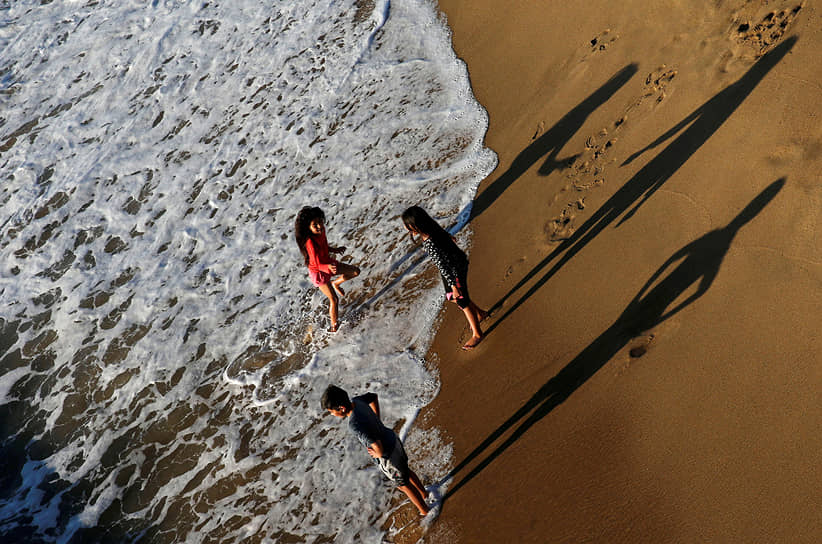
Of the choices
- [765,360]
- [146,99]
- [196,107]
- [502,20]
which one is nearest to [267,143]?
[196,107]

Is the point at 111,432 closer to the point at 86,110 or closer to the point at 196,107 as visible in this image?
the point at 196,107

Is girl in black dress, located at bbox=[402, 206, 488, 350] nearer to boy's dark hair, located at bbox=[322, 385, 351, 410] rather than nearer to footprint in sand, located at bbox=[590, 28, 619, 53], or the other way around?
boy's dark hair, located at bbox=[322, 385, 351, 410]

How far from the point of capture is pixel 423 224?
5723 millimetres

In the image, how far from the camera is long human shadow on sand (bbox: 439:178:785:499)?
17.9ft

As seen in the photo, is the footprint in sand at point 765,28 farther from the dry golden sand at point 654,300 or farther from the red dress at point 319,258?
the red dress at point 319,258

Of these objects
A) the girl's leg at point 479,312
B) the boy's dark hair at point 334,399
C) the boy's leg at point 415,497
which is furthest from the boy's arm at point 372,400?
the girl's leg at point 479,312

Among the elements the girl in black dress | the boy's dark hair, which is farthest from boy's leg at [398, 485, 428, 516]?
the girl in black dress

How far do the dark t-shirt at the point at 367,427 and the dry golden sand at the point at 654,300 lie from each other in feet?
4.10

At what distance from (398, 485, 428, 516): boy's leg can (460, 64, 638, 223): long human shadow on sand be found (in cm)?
376

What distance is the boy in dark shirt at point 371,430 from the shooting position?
4733mm

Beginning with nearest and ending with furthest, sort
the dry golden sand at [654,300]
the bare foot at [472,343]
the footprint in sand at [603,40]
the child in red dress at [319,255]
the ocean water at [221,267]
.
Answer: the dry golden sand at [654,300]
the bare foot at [472,343]
the ocean water at [221,267]
the child in red dress at [319,255]
the footprint in sand at [603,40]

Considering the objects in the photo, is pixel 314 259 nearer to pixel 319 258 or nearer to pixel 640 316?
pixel 319 258

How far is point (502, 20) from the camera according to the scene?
32.0ft

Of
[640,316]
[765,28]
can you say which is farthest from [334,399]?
[765,28]
